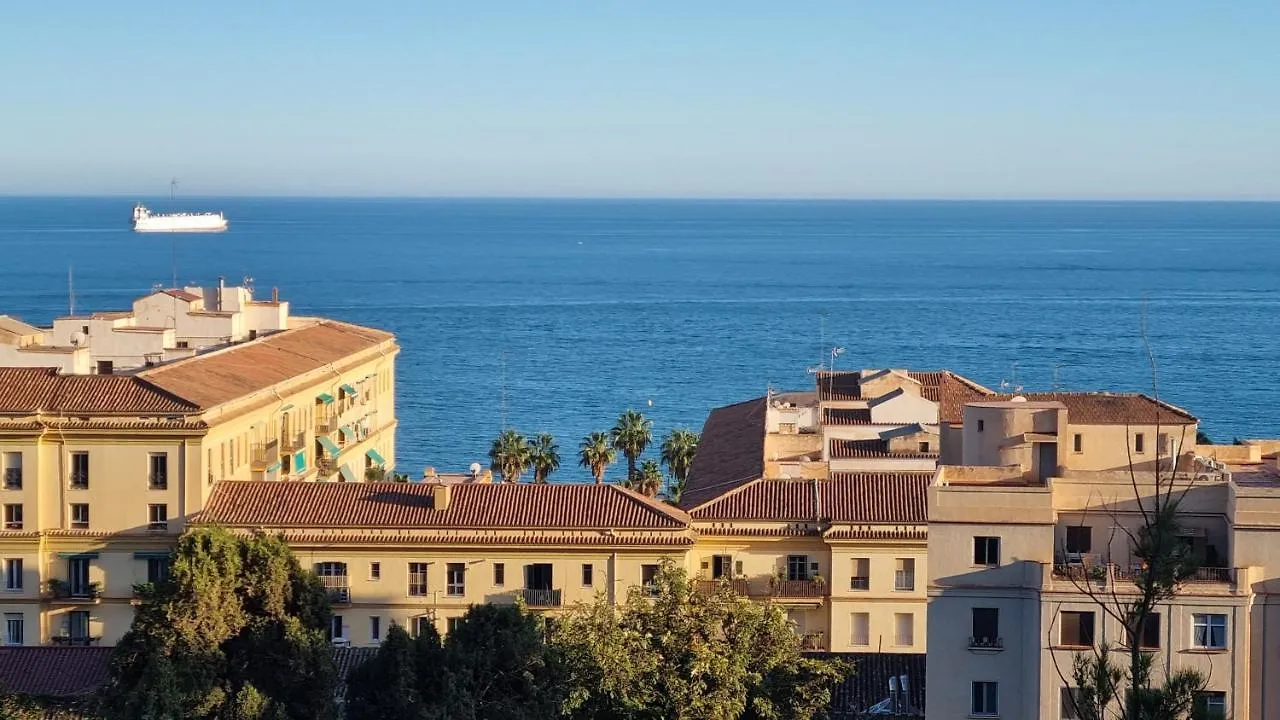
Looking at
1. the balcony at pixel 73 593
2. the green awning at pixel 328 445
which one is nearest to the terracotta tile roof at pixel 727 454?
the green awning at pixel 328 445

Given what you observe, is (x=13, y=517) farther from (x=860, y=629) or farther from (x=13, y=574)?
(x=860, y=629)

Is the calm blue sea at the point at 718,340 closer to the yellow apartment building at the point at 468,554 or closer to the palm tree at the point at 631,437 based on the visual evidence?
the palm tree at the point at 631,437

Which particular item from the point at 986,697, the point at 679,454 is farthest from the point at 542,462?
the point at 986,697

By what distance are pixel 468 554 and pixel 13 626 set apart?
1057 centimetres

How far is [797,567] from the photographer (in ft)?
140

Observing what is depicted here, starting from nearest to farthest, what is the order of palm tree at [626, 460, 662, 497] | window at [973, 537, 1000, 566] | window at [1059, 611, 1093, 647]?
window at [1059, 611, 1093, 647] < window at [973, 537, 1000, 566] < palm tree at [626, 460, 662, 497]

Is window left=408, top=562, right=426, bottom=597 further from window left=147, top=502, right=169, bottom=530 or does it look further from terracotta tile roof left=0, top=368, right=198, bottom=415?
terracotta tile roof left=0, top=368, right=198, bottom=415

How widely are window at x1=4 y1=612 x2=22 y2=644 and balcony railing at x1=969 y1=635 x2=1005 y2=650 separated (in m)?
23.7

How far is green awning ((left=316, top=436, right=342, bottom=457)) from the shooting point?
55.3m

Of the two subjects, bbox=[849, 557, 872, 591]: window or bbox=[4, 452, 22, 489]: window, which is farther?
bbox=[4, 452, 22, 489]: window

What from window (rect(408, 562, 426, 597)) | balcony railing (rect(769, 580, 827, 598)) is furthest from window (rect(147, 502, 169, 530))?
balcony railing (rect(769, 580, 827, 598))

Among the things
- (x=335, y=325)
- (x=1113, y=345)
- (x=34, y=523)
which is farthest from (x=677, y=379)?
(x=34, y=523)

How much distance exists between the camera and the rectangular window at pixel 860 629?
42438mm

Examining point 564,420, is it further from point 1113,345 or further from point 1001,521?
point 1001,521
